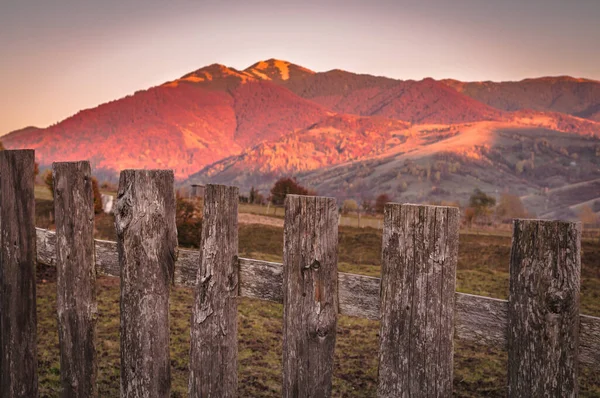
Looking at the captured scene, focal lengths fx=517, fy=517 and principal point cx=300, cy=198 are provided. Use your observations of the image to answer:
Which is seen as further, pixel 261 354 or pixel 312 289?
pixel 261 354

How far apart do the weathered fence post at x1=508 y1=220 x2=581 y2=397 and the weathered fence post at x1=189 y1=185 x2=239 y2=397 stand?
148 cm

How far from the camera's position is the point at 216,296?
2.90 m

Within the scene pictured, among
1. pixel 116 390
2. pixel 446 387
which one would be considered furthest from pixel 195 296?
pixel 116 390

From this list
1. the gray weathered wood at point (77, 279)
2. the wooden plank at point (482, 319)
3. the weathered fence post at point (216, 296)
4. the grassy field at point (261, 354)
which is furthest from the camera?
the grassy field at point (261, 354)

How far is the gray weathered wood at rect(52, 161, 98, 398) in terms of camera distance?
11.2 feet

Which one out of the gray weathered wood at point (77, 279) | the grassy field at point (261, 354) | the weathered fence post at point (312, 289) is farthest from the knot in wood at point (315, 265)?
the grassy field at point (261, 354)

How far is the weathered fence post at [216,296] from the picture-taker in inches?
114

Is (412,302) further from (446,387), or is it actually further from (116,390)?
(116,390)

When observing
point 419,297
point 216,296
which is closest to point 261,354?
point 216,296

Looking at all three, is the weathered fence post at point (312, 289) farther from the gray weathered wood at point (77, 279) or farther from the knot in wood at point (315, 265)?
the gray weathered wood at point (77, 279)

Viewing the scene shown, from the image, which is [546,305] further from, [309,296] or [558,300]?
[309,296]

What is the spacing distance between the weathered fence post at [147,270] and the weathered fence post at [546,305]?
193 centimetres

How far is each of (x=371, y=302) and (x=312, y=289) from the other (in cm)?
30

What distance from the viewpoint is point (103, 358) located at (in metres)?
6.32
